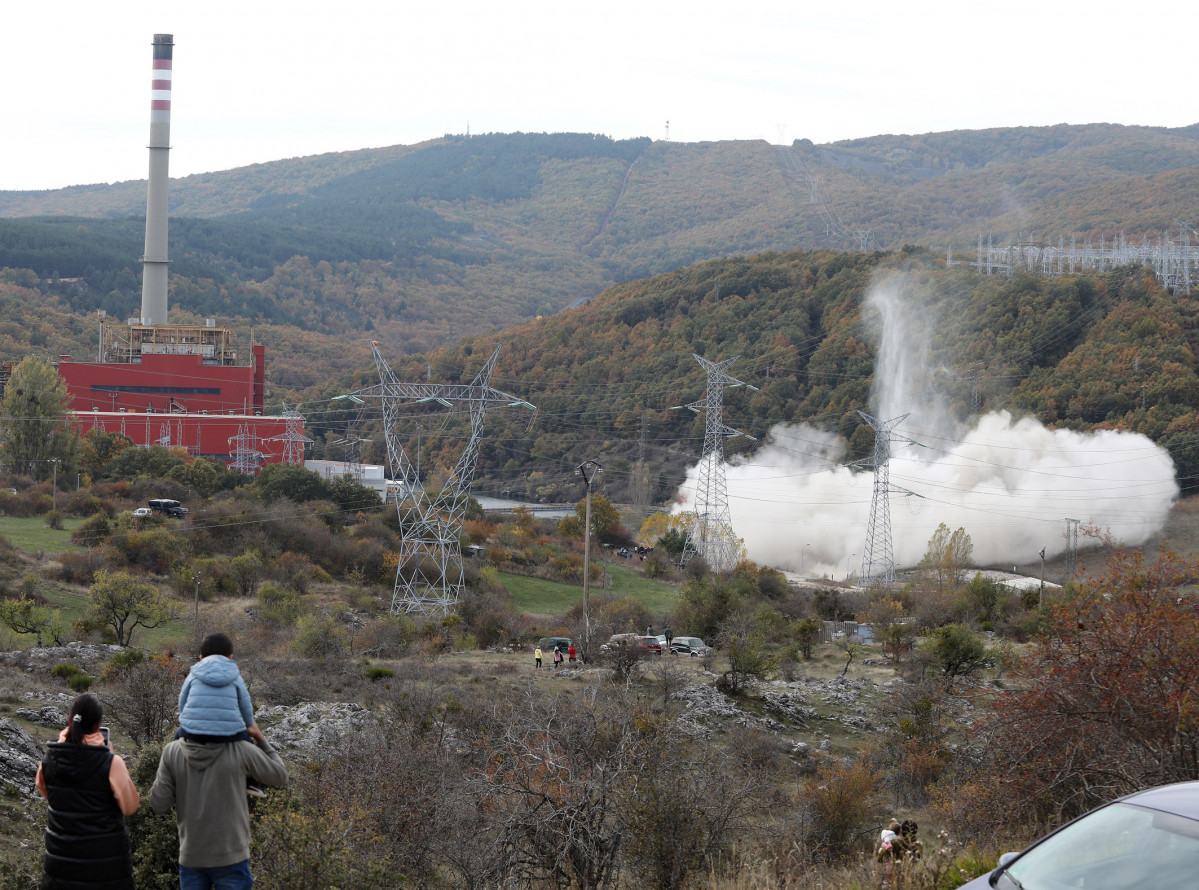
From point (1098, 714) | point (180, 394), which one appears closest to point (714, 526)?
point (180, 394)

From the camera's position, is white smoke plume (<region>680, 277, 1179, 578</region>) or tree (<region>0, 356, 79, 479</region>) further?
white smoke plume (<region>680, 277, 1179, 578</region>)

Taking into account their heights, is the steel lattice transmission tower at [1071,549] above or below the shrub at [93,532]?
below

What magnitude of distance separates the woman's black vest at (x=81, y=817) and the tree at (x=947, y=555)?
62.3 metres

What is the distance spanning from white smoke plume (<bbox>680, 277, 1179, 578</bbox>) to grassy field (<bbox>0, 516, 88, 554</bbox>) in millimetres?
47358

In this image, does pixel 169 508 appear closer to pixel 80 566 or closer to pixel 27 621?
pixel 80 566

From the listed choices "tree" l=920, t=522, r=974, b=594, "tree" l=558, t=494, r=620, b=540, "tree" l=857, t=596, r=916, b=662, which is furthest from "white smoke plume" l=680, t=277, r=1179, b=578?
"tree" l=857, t=596, r=916, b=662

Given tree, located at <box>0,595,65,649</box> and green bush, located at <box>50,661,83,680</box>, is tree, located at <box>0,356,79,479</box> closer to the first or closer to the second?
tree, located at <box>0,595,65,649</box>

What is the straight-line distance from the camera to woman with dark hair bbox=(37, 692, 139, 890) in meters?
5.94

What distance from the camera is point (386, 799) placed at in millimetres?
12461

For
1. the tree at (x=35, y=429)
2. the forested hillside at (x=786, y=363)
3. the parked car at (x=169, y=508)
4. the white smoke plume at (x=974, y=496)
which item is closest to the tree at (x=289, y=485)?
the parked car at (x=169, y=508)

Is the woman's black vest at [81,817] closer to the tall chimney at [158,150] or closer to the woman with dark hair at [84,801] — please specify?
the woman with dark hair at [84,801]

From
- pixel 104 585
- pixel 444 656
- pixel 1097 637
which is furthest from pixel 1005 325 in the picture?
pixel 1097 637

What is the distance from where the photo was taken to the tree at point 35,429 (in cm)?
6391

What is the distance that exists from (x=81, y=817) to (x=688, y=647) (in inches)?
1334
